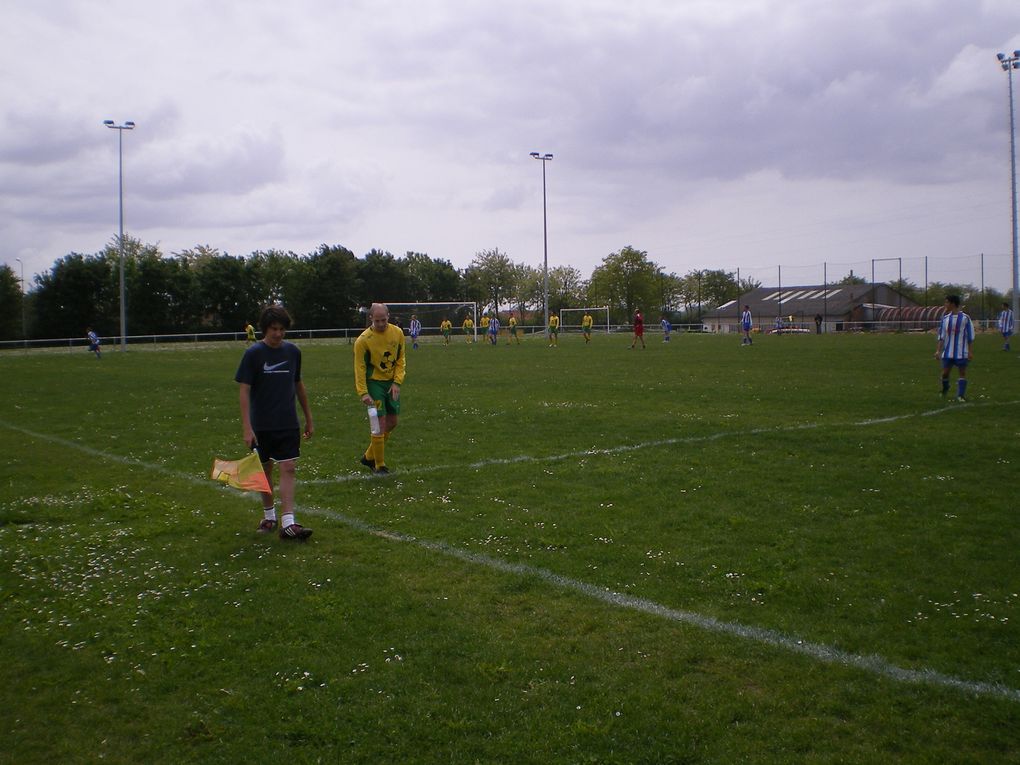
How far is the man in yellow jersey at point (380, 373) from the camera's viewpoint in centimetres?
897

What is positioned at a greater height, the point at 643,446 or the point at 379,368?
the point at 379,368

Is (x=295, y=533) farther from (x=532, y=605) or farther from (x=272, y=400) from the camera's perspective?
(x=532, y=605)

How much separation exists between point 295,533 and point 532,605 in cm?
242

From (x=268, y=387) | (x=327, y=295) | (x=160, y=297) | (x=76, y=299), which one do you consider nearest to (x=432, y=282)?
(x=327, y=295)

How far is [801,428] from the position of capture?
37.9 ft

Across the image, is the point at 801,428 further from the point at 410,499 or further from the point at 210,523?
the point at 210,523

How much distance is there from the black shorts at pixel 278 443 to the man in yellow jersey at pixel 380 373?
201cm

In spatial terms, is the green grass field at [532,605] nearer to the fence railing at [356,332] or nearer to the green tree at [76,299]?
the fence railing at [356,332]

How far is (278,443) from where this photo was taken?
685cm

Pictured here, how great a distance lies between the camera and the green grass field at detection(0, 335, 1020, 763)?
357 cm

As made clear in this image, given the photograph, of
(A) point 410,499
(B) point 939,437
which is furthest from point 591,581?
(B) point 939,437

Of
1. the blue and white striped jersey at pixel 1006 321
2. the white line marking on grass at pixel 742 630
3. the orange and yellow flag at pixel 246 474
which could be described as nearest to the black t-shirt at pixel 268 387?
the orange and yellow flag at pixel 246 474

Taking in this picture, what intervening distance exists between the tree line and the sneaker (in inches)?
2293

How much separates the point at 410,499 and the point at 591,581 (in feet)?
9.56
